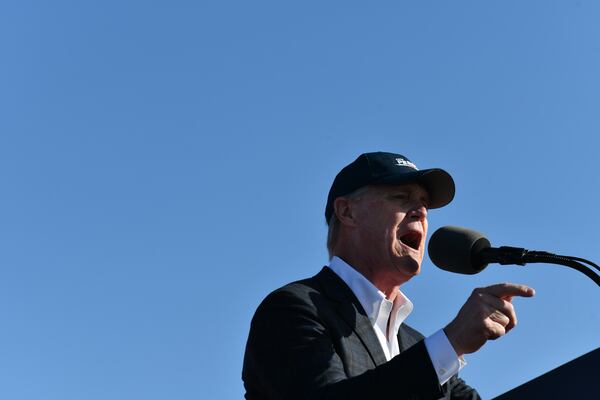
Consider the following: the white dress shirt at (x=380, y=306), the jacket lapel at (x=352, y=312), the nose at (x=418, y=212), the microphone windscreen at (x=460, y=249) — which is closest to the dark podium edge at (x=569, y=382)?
the microphone windscreen at (x=460, y=249)

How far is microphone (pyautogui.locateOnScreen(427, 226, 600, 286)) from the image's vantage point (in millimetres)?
Result: 3617

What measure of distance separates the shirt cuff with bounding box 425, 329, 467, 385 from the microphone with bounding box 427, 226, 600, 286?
0.41 m

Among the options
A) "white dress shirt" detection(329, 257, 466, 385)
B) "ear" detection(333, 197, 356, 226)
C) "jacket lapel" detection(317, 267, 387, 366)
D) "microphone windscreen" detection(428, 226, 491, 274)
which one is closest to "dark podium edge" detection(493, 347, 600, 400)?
"microphone windscreen" detection(428, 226, 491, 274)

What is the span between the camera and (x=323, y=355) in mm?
4055

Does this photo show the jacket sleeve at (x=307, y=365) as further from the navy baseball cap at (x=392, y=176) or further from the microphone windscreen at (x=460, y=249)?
the navy baseball cap at (x=392, y=176)

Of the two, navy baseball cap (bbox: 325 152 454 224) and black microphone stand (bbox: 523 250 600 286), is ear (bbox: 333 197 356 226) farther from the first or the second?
black microphone stand (bbox: 523 250 600 286)

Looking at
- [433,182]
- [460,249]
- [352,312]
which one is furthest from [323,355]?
[433,182]

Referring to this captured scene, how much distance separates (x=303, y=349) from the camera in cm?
409

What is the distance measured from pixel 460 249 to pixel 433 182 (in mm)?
1314

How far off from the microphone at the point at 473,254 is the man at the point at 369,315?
7.1 inches

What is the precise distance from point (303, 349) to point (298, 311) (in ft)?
0.85

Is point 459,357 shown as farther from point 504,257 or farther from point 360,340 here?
point 360,340

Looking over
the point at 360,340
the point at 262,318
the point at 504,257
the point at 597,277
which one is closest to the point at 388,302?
the point at 360,340

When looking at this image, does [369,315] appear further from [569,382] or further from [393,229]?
[569,382]
